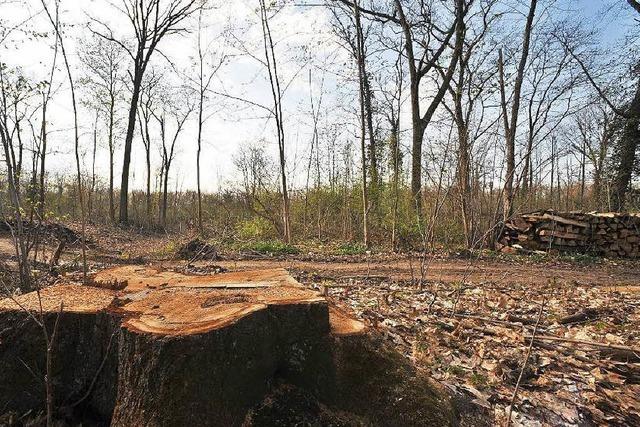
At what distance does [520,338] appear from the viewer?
10.5 feet

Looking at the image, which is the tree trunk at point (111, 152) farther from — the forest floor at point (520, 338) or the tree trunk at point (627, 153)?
the tree trunk at point (627, 153)

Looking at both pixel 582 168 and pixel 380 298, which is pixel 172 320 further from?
pixel 582 168

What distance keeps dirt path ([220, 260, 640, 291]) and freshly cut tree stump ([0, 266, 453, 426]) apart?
3.83m

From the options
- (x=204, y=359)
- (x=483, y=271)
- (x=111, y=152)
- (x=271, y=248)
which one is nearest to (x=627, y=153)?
(x=483, y=271)

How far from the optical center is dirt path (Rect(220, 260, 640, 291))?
6590mm

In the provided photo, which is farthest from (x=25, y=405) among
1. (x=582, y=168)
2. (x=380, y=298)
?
(x=582, y=168)

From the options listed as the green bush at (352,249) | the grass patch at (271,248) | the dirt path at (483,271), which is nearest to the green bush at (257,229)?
the grass patch at (271,248)

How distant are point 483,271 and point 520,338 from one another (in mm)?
4552

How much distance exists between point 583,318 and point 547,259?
6.12 meters

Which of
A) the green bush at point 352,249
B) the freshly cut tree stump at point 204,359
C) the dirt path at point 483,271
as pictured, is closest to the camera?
the freshly cut tree stump at point 204,359

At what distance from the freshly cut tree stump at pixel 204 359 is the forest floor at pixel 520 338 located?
0.69m

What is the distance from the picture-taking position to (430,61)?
41.5 feet

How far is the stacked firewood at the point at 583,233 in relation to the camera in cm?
994

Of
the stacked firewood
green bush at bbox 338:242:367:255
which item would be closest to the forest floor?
green bush at bbox 338:242:367:255
